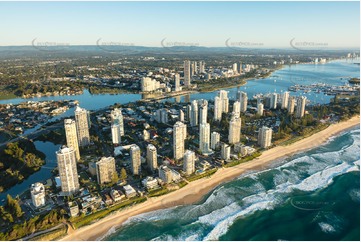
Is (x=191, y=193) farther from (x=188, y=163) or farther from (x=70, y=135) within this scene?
(x=70, y=135)

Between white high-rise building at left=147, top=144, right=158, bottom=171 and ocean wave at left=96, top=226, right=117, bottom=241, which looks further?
white high-rise building at left=147, top=144, right=158, bottom=171

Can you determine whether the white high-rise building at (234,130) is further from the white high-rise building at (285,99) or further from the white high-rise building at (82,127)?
the white high-rise building at (285,99)

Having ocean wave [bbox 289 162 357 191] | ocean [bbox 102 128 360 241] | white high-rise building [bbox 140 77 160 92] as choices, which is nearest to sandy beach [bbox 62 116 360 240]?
ocean [bbox 102 128 360 241]

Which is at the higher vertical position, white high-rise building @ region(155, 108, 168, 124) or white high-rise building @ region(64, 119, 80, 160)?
white high-rise building @ region(64, 119, 80, 160)

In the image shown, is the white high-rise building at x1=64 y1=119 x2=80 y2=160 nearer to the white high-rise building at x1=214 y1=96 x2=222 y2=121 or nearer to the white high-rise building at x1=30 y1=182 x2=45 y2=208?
the white high-rise building at x1=30 y1=182 x2=45 y2=208

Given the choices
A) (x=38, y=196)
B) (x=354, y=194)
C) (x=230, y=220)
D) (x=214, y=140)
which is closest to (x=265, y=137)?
(x=214, y=140)

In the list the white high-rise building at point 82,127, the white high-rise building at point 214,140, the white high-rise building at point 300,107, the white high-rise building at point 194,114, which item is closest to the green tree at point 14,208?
the white high-rise building at point 82,127
